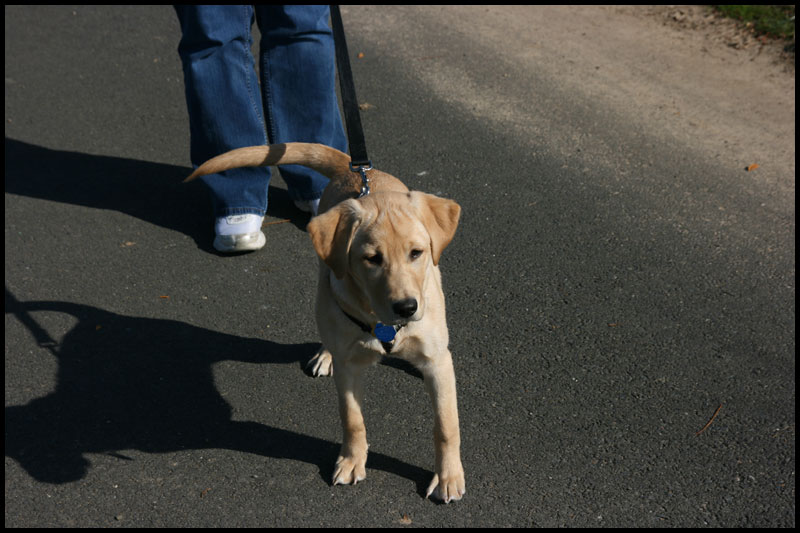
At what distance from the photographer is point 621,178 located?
4.85 metres

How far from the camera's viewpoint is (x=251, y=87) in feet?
14.6

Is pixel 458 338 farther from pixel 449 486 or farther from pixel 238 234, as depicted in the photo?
pixel 238 234

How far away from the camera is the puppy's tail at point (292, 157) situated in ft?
10.9

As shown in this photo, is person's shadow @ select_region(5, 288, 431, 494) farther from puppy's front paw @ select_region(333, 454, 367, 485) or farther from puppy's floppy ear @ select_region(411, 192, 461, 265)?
puppy's floppy ear @ select_region(411, 192, 461, 265)

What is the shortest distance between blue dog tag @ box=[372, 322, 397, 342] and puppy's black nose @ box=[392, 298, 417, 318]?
21 centimetres

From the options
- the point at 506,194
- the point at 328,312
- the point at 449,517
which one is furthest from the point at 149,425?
the point at 506,194

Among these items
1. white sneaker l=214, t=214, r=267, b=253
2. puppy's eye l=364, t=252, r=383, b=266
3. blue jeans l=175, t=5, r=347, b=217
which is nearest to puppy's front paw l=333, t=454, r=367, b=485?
puppy's eye l=364, t=252, r=383, b=266

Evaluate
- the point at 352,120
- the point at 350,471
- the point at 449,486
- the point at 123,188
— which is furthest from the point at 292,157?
the point at 123,188

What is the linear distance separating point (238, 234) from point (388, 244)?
2124 millimetres

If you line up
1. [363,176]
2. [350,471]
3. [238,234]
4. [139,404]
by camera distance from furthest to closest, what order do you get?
[238,234] < [139,404] < [363,176] < [350,471]

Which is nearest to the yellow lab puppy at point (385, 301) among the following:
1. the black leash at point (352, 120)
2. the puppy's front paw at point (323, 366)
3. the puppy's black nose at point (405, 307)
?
the puppy's black nose at point (405, 307)

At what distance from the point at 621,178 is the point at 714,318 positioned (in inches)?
58.6

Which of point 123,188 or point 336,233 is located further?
point 123,188

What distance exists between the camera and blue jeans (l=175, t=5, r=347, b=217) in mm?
4281
